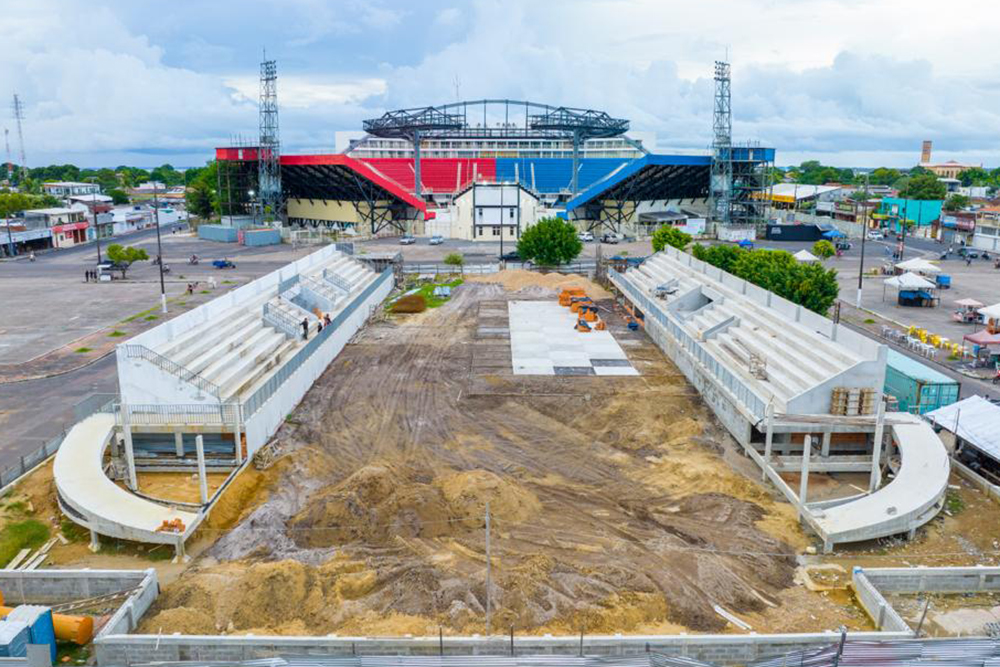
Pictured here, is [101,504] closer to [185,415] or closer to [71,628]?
[185,415]

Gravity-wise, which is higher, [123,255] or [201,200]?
[201,200]

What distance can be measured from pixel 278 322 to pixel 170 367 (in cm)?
913

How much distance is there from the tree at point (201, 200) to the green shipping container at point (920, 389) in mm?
102410

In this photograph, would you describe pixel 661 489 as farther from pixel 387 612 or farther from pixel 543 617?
pixel 387 612

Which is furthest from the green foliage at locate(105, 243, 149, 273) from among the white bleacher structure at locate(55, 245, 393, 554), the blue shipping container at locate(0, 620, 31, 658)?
the blue shipping container at locate(0, 620, 31, 658)

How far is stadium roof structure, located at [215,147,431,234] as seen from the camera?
8850 cm

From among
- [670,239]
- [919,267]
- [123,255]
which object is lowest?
[919,267]

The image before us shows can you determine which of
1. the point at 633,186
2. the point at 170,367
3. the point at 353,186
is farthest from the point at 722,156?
the point at 170,367

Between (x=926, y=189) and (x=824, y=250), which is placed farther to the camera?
(x=926, y=189)

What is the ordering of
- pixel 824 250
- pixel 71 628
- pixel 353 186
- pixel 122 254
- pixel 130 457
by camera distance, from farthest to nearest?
pixel 353 186 → pixel 824 250 → pixel 122 254 → pixel 130 457 → pixel 71 628

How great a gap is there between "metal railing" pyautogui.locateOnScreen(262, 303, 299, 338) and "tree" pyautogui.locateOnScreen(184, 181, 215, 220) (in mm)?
85466

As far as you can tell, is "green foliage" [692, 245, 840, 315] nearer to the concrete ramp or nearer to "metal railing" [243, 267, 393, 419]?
"metal railing" [243, 267, 393, 419]

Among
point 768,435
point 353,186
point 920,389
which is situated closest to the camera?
point 768,435

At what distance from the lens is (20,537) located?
58.7 ft
